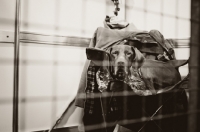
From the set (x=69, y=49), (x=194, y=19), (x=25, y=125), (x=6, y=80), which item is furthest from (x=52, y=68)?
(x=194, y=19)

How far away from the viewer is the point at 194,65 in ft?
1.63

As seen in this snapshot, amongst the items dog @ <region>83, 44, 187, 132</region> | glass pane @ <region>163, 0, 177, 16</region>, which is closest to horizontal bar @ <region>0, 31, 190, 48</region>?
glass pane @ <region>163, 0, 177, 16</region>

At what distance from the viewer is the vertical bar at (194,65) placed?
0.49 m

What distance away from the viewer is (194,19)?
49 centimetres

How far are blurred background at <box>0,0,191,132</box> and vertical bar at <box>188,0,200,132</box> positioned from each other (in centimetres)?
99

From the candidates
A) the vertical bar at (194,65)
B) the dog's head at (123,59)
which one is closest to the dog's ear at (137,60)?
the dog's head at (123,59)

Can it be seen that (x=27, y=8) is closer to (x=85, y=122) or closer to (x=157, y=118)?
(x=85, y=122)

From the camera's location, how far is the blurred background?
1.22 metres

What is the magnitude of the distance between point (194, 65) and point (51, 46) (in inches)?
42.6

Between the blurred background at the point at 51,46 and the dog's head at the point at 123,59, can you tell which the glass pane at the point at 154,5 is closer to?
the blurred background at the point at 51,46

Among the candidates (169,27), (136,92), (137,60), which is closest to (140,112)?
(136,92)

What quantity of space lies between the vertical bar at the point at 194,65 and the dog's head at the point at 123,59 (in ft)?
1.18

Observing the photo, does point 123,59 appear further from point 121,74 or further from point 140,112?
point 140,112

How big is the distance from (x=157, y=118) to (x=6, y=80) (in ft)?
2.99
